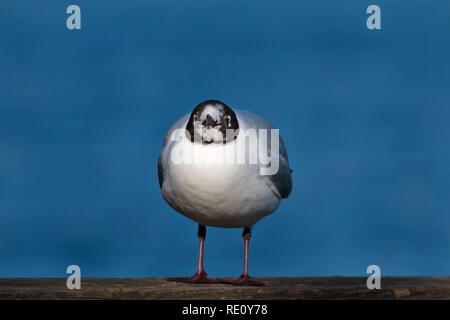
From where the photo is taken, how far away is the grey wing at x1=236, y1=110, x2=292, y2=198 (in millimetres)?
4047

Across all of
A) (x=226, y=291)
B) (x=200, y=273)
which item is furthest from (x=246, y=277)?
(x=226, y=291)

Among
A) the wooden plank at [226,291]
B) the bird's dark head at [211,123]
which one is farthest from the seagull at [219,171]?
the wooden plank at [226,291]

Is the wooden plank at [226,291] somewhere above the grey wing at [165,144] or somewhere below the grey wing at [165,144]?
below

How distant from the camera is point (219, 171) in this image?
3.77m

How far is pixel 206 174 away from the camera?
12.4 ft

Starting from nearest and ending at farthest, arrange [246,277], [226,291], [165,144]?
1. [226,291]
2. [246,277]
3. [165,144]

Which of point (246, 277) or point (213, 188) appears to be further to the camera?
point (246, 277)

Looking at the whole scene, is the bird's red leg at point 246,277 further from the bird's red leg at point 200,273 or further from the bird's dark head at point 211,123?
the bird's dark head at point 211,123

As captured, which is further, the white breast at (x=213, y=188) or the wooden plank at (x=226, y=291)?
the white breast at (x=213, y=188)

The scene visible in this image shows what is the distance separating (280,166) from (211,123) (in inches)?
20.4

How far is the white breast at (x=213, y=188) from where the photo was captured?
3771 millimetres

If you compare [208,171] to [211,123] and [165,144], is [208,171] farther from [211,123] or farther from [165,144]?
[165,144]

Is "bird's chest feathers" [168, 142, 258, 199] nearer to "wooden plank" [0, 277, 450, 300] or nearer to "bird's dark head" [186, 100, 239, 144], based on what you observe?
"bird's dark head" [186, 100, 239, 144]
